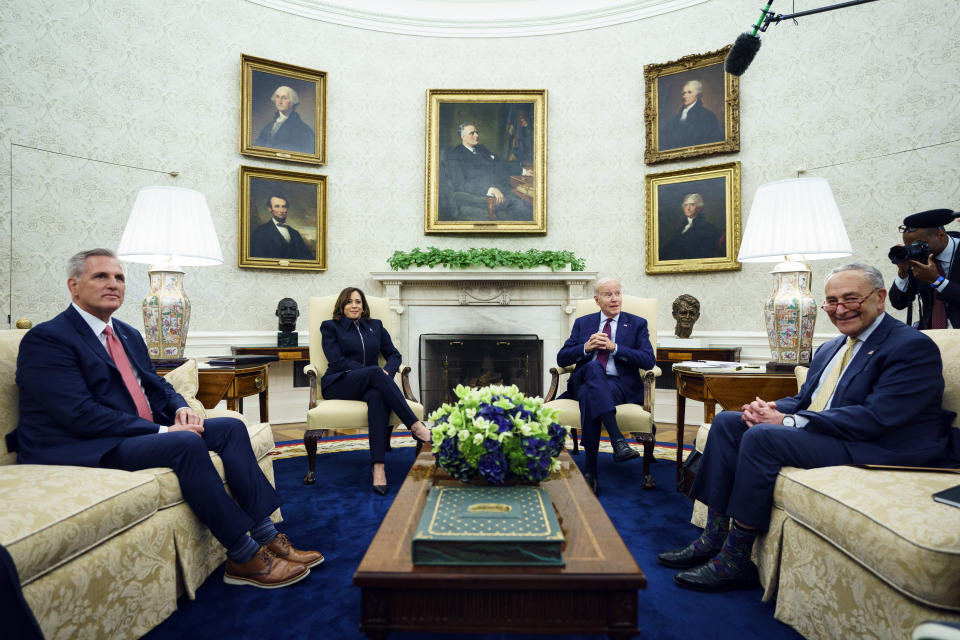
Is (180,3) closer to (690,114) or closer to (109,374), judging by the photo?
(109,374)

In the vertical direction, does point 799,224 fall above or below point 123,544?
above

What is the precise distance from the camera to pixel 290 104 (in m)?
5.25

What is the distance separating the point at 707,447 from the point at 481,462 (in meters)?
1.11

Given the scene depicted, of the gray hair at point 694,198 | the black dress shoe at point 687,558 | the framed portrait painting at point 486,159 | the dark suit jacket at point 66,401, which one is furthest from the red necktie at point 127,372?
the gray hair at point 694,198

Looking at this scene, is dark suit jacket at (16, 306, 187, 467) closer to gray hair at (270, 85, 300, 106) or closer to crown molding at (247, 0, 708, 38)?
gray hair at (270, 85, 300, 106)

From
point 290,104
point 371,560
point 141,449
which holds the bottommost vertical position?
point 371,560

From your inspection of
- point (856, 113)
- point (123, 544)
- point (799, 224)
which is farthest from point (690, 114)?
point (123, 544)

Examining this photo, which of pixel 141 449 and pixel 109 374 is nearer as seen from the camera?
pixel 141 449

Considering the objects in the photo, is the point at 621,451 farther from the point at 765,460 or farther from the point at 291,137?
the point at 291,137

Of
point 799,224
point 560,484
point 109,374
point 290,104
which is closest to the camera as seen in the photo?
point 560,484

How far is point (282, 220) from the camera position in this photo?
524cm

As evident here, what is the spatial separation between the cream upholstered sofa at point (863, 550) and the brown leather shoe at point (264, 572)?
1.77 meters

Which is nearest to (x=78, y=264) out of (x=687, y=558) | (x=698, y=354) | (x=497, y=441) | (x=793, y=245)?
(x=497, y=441)

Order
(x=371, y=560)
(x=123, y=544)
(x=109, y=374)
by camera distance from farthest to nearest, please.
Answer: (x=109, y=374) → (x=123, y=544) → (x=371, y=560)
